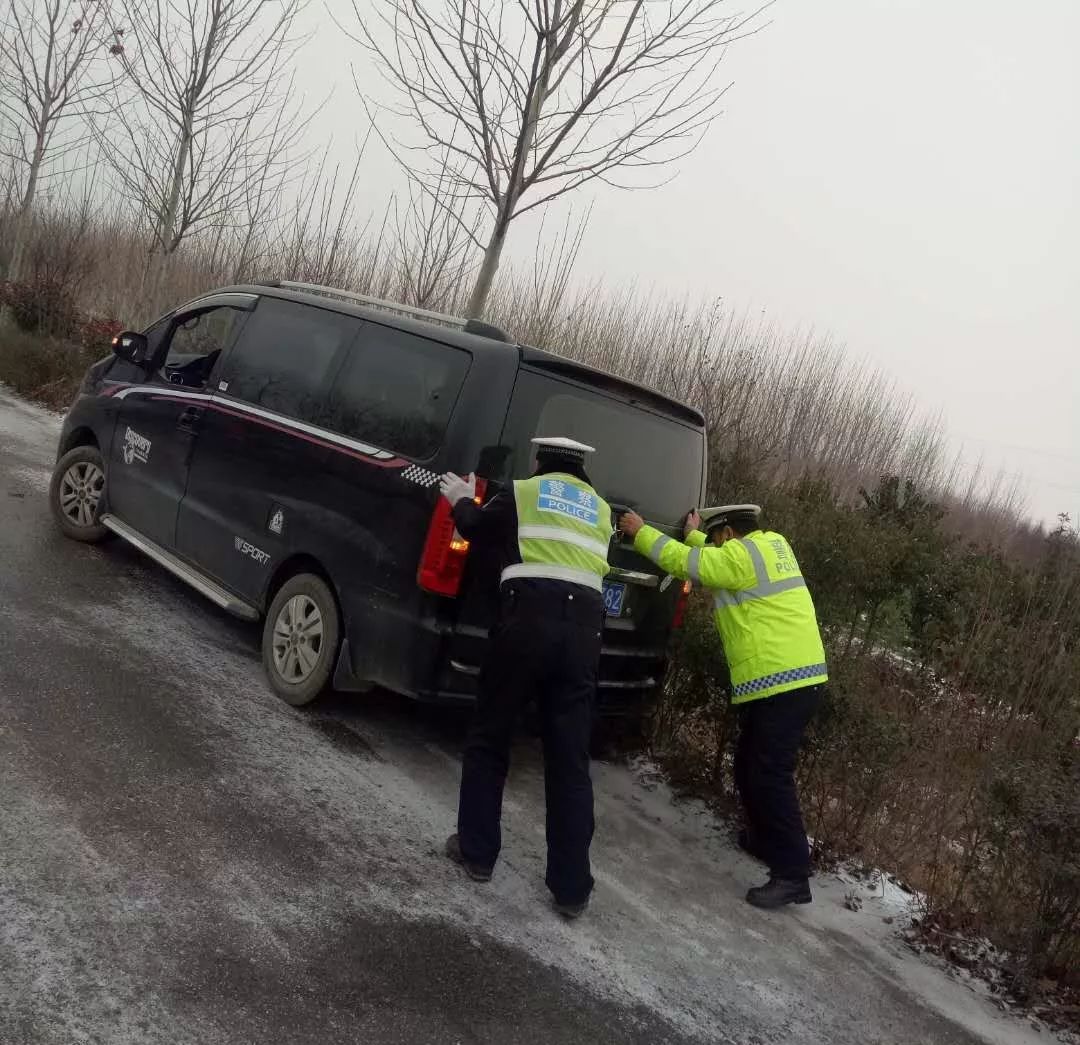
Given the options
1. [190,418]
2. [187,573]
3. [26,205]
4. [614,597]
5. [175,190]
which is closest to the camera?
[614,597]

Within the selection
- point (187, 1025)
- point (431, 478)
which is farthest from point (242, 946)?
point (431, 478)

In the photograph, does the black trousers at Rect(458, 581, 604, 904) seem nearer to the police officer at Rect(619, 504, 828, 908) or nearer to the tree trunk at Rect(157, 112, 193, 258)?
the police officer at Rect(619, 504, 828, 908)

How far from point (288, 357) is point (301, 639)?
1551mm

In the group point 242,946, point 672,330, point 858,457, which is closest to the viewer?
point 242,946

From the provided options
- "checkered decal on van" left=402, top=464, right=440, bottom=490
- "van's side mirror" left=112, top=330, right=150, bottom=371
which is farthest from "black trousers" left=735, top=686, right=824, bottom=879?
"van's side mirror" left=112, top=330, right=150, bottom=371

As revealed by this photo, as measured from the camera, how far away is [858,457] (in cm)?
2066

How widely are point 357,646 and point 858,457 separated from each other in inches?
713

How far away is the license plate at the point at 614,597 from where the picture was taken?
14.8 ft

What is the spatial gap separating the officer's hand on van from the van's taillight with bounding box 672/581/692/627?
894 mm

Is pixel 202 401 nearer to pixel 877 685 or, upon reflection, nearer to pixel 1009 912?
pixel 877 685

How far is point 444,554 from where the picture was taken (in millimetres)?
4059

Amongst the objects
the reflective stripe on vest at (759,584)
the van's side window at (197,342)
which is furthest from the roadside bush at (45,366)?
the reflective stripe on vest at (759,584)

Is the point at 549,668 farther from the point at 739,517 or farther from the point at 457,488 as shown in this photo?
the point at 739,517

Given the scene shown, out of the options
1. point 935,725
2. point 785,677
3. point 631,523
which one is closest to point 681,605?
point 785,677
